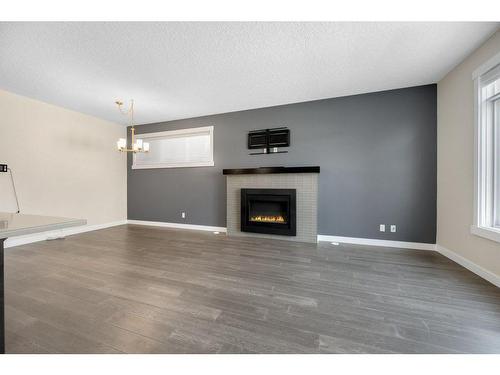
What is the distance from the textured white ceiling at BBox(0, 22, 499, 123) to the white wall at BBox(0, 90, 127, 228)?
442 millimetres

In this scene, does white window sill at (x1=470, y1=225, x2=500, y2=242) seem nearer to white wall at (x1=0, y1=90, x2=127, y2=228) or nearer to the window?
the window

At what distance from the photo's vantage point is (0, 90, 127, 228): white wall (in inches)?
126

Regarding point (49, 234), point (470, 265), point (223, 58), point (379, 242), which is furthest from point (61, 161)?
point (470, 265)

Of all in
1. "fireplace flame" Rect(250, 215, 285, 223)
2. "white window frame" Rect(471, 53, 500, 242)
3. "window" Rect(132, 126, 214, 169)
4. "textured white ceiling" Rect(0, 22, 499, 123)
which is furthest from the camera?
"window" Rect(132, 126, 214, 169)

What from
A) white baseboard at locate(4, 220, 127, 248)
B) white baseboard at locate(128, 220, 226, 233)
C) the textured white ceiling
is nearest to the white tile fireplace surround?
white baseboard at locate(128, 220, 226, 233)

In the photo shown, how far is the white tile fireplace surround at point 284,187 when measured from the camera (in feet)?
11.0

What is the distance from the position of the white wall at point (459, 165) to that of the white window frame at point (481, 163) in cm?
10

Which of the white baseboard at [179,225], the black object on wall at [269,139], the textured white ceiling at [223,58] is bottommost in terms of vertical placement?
the white baseboard at [179,225]

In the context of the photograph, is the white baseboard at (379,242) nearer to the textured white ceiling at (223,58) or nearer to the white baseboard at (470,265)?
the white baseboard at (470,265)

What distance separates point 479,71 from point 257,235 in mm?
3618

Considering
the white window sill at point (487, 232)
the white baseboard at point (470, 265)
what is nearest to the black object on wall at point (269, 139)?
the white window sill at point (487, 232)

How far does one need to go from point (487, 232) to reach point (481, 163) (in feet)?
2.43
